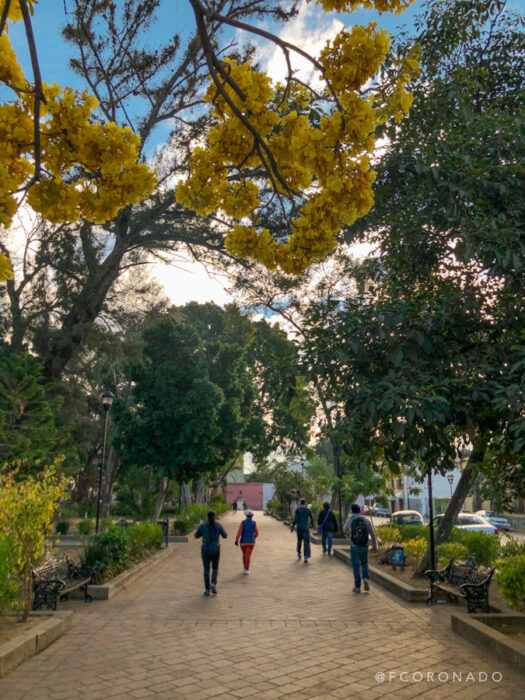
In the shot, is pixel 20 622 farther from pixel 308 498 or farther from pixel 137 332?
pixel 308 498

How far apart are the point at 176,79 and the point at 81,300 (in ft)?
17.7

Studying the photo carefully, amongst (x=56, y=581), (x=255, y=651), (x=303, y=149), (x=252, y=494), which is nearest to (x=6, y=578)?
(x=56, y=581)

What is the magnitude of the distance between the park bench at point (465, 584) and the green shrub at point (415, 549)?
263 cm

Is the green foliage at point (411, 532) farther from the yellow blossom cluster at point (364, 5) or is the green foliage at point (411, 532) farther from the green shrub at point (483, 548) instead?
the yellow blossom cluster at point (364, 5)

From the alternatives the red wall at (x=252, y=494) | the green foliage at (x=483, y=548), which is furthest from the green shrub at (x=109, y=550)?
the red wall at (x=252, y=494)

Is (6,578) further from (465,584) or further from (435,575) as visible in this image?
(435,575)

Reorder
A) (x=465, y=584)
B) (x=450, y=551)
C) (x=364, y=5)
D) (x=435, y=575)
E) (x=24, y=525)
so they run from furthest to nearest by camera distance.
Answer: (x=450, y=551)
(x=435, y=575)
(x=465, y=584)
(x=24, y=525)
(x=364, y=5)

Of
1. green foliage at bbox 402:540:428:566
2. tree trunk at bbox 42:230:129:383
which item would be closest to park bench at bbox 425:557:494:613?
green foliage at bbox 402:540:428:566

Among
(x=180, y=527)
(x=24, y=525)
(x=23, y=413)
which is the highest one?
(x=23, y=413)

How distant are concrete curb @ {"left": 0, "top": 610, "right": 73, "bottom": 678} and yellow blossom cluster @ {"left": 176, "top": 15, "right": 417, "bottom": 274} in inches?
174

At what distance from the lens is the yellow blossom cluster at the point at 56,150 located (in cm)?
305

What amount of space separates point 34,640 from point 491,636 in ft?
16.0

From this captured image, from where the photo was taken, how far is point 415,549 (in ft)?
39.8

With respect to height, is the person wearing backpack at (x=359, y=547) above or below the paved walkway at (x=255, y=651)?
above
